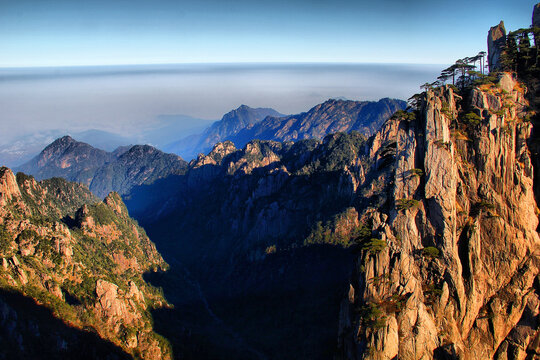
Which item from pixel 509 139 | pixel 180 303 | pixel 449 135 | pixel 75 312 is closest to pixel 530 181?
pixel 509 139

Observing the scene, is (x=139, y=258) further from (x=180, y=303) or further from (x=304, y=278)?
(x=304, y=278)

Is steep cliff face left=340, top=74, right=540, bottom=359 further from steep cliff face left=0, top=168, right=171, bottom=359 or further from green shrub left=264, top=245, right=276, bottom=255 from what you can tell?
green shrub left=264, top=245, right=276, bottom=255

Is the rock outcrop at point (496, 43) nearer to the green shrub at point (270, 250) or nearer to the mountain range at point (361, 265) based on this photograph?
the mountain range at point (361, 265)

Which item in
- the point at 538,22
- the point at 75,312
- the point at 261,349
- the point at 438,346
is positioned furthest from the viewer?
the point at 261,349

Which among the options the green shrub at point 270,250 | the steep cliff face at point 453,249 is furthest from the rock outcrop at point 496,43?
the green shrub at point 270,250

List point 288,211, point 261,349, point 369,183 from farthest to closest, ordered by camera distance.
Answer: point 288,211
point 369,183
point 261,349

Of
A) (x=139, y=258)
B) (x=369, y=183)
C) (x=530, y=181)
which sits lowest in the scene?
(x=139, y=258)

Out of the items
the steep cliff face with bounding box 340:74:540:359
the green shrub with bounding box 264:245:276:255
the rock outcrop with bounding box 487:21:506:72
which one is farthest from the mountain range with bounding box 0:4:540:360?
the green shrub with bounding box 264:245:276:255
